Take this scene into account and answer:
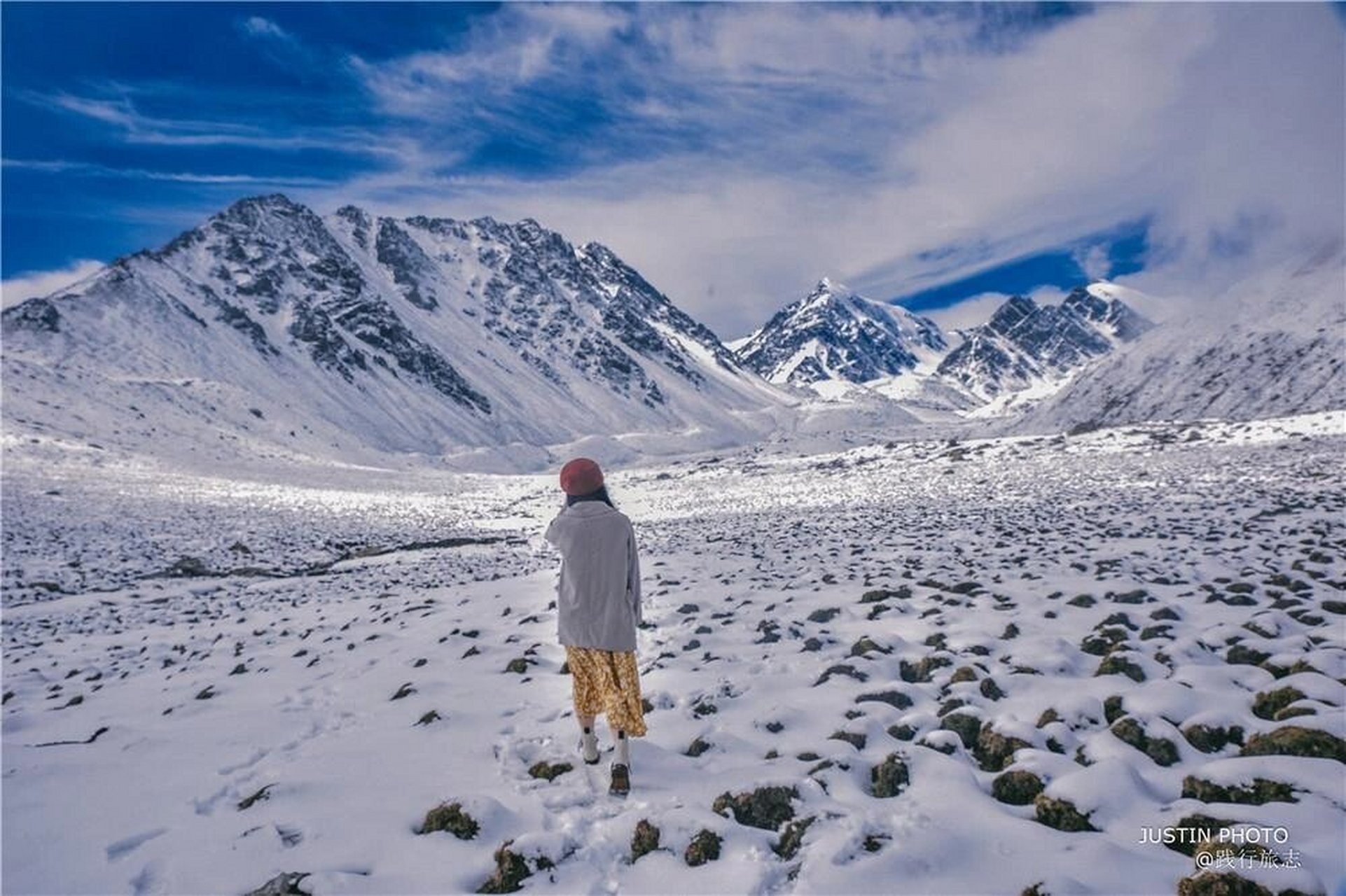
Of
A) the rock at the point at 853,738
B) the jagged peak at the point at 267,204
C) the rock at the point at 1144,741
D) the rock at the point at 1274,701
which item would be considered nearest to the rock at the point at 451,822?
the rock at the point at 853,738

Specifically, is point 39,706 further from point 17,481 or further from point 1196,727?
point 17,481

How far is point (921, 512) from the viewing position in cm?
2569

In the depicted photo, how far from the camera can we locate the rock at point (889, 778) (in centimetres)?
531

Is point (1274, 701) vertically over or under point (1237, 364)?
under

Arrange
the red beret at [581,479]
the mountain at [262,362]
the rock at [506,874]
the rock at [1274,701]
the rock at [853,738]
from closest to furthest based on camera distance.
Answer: the rock at [506,874]
the rock at [1274,701]
the rock at [853,738]
the red beret at [581,479]
the mountain at [262,362]

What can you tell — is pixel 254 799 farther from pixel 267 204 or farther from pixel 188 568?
pixel 267 204

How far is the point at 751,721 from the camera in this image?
6949 millimetres

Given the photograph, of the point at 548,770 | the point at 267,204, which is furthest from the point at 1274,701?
the point at 267,204

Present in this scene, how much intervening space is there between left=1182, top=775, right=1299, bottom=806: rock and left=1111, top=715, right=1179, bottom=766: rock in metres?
0.53

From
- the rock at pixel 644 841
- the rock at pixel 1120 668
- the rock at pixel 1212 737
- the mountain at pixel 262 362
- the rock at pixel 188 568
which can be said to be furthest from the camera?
the mountain at pixel 262 362

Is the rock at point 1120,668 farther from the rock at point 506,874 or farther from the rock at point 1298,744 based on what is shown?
the rock at point 506,874

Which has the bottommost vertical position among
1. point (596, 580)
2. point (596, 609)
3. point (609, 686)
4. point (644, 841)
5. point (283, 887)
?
point (644, 841)

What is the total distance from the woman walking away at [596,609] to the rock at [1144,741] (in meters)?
4.02

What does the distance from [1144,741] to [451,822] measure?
5.53 meters
